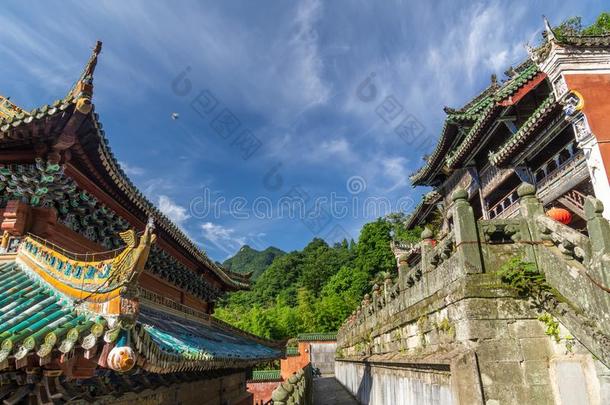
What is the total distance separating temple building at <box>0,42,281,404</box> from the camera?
12.7 ft

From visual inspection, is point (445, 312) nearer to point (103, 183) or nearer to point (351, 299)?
point (103, 183)

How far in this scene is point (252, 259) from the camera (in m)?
126

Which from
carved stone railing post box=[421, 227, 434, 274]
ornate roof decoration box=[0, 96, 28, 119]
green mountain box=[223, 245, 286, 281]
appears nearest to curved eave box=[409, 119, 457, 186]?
carved stone railing post box=[421, 227, 434, 274]

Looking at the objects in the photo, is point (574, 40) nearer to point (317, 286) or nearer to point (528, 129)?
point (528, 129)

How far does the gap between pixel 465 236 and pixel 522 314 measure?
1.28 metres

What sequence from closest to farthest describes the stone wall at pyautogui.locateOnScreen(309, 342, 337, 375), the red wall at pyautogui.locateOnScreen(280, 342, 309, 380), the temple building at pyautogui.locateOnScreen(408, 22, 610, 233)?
the temple building at pyautogui.locateOnScreen(408, 22, 610, 233), the red wall at pyautogui.locateOnScreen(280, 342, 309, 380), the stone wall at pyautogui.locateOnScreen(309, 342, 337, 375)

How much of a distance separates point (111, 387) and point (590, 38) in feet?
53.7

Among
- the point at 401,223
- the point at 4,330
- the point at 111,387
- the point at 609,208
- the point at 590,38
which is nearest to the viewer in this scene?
the point at 4,330

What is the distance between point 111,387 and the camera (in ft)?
17.6

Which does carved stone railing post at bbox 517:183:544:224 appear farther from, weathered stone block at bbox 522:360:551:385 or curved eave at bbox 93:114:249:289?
curved eave at bbox 93:114:249:289

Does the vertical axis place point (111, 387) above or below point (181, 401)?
above

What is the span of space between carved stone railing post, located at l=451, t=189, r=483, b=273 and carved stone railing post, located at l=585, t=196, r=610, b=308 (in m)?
1.35

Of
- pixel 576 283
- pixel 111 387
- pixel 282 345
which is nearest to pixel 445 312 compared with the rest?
pixel 576 283

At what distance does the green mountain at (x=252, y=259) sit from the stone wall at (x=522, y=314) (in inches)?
4293
